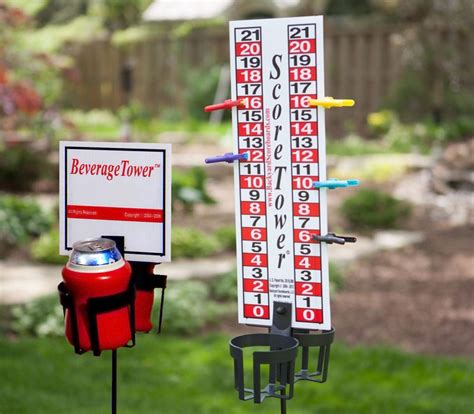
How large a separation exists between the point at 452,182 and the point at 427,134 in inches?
129

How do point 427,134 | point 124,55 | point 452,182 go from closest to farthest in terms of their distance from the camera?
point 452,182, point 427,134, point 124,55

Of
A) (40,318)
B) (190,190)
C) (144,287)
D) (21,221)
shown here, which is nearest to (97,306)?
(144,287)

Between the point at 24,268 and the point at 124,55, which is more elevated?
the point at 124,55

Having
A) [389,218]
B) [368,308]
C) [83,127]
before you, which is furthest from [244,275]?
[83,127]

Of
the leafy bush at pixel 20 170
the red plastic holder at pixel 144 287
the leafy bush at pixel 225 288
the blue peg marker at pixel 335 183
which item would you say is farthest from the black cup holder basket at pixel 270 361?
the leafy bush at pixel 20 170

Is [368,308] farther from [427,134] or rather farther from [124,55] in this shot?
[124,55]

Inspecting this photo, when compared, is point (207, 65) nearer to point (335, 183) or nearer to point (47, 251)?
point (47, 251)

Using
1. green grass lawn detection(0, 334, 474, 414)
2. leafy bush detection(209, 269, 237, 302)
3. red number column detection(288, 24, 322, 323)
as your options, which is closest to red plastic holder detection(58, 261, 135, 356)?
red number column detection(288, 24, 322, 323)

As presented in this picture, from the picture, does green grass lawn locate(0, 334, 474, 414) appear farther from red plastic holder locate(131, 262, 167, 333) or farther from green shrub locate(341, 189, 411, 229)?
green shrub locate(341, 189, 411, 229)

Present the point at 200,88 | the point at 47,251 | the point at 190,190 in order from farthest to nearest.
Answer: the point at 200,88 → the point at 190,190 → the point at 47,251

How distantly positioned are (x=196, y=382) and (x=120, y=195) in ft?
9.01

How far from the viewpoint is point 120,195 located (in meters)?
1.99

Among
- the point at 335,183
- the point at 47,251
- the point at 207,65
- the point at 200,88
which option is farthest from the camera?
the point at 207,65

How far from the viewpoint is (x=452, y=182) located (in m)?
9.88
